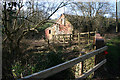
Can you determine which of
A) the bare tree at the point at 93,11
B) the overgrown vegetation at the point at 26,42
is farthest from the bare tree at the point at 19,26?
the bare tree at the point at 93,11

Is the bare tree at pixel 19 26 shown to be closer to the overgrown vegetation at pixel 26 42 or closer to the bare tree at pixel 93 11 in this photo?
the overgrown vegetation at pixel 26 42

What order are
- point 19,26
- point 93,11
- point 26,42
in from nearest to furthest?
point 19,26
point 26,42
point 93,11

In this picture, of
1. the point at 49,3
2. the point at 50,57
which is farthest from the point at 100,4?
the point at 50,57

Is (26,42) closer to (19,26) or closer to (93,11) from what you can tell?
A: (19,26)

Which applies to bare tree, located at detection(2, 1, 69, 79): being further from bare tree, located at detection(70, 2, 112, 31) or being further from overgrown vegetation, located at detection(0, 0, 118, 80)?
bare tree, located at detection(70, 2, 112, 31)

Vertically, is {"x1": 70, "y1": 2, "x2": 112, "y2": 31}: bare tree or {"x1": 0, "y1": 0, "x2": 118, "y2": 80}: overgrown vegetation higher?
{"x1": 70, "y1": 2, "x2": 112, "y2": 31}: bare tree

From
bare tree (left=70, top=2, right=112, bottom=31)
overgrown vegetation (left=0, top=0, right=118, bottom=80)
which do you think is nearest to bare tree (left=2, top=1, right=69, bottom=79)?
overgrown vegetation (left=0, top=0, right=118, bottom=80)

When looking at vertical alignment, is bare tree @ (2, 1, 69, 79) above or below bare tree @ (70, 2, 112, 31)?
below

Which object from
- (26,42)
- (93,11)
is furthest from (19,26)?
(93,11)

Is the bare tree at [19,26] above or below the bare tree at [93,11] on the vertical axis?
below

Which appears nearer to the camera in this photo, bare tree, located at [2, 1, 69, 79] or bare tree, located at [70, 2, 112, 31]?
bare tree, located at [2, 1, 69, 79]

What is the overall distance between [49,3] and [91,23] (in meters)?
8.43

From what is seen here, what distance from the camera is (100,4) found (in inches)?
634

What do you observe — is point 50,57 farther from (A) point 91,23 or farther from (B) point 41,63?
(A) point 91,23
